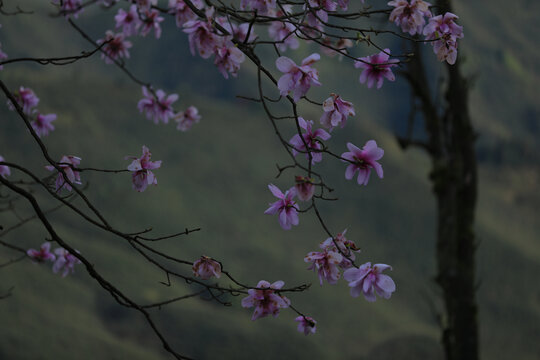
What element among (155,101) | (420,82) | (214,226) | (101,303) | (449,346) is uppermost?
(420,82)

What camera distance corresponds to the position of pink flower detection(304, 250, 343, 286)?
5.06 feet

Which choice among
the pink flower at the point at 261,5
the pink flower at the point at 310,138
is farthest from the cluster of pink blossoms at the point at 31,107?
A: the pink flower at the point at 310,138

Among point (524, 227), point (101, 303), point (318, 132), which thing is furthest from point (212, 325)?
point (524, 227)

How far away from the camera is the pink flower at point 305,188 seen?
4.68 ft

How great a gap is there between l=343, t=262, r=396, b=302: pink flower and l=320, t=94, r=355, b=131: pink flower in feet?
1.34

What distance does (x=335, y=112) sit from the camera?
5.07ft

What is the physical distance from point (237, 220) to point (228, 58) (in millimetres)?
13812

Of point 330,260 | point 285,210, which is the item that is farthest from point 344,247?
point 285,210

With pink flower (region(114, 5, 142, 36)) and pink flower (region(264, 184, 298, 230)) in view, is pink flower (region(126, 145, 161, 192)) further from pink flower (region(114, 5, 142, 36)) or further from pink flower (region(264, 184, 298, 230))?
pink flower (region(114, 5, 142, 36))

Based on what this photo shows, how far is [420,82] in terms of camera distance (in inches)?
166

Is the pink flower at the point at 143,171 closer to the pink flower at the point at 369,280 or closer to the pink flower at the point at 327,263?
the pink flower at the point at 327,263

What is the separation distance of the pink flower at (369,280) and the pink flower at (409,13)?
77 centimetres

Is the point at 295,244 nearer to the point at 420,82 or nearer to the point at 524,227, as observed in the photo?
the point at 524,227

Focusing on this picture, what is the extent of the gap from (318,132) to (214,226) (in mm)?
13551
